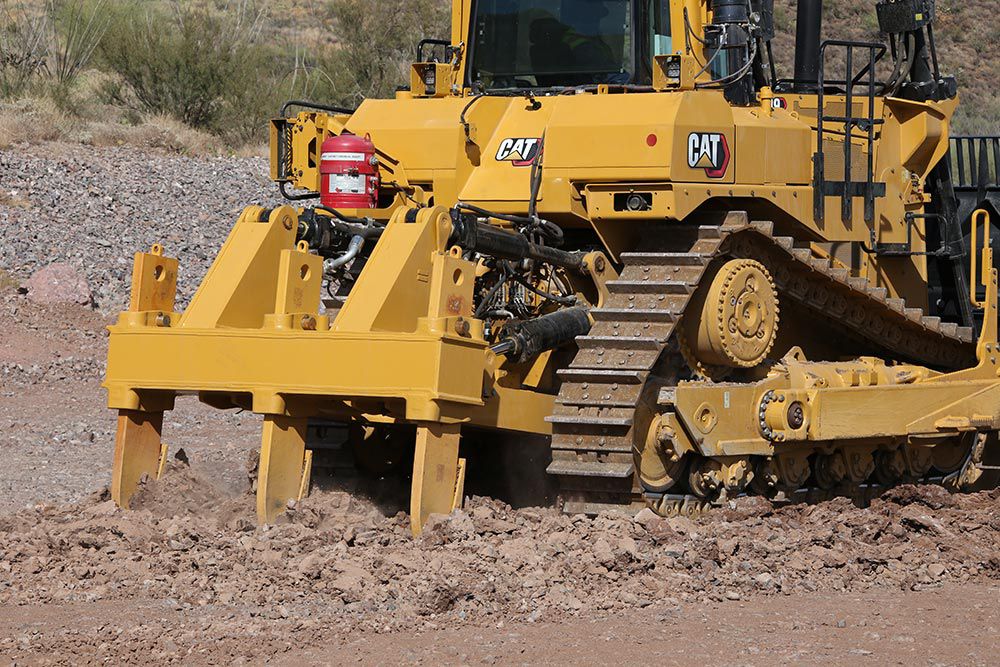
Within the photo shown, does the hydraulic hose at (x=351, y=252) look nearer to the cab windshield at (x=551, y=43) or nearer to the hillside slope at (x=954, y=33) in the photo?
the cab windshield at (x=551, y=43)

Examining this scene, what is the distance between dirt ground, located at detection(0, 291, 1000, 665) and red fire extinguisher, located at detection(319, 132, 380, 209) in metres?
1.68

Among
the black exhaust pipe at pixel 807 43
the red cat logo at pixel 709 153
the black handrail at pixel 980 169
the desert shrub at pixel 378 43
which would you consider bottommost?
the red cat logo at pixel 709 153

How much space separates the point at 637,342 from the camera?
819 cm

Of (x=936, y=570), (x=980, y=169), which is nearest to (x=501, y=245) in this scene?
(x=936, y=570)

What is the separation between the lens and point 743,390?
28.8 feet

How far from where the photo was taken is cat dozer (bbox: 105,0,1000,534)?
779 cm

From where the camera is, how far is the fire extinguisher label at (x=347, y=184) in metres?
9.16

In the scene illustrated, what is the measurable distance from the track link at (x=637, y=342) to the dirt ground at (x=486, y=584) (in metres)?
0.27

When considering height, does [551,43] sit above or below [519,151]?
above

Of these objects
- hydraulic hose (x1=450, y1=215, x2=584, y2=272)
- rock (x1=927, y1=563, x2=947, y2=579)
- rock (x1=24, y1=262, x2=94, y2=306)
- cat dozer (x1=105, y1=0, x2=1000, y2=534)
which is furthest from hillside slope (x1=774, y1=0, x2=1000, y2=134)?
rock (x1=927, y1=563, x2=947, y2=579)

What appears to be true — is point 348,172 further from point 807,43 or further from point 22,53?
point 22,53

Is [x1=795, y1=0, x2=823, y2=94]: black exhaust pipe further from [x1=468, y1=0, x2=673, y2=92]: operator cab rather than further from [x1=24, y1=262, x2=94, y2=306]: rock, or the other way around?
[x1=24, y1=262, x2=94, y2=306]: rock

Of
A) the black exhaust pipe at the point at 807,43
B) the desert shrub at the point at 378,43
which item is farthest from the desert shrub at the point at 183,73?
the black exhaust pipe at the point at 807,43

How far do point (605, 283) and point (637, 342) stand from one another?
2.05 feet
